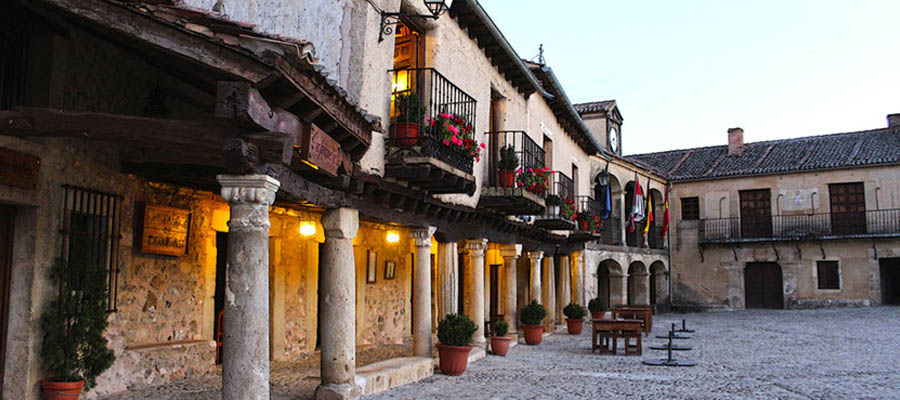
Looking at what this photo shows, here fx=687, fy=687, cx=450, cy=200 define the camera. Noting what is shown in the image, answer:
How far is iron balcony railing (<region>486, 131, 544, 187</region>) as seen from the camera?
11.9 meters

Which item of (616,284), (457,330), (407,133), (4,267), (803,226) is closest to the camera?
(4,267)

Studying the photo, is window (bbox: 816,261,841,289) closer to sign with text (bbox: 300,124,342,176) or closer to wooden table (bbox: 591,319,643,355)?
wooden table (bbox: 591,319,643,355)

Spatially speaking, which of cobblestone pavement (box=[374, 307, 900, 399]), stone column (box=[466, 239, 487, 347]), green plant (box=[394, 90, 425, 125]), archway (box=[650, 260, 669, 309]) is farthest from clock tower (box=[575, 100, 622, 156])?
green plant (box=[394, 90, 425, 125])

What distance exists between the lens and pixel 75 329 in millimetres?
6035

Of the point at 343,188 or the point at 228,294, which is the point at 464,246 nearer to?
the point at 343,188

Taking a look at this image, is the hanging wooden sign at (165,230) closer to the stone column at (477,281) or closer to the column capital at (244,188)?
the column capital at (244,188)

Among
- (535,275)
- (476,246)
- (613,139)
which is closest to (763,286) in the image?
(613,139)

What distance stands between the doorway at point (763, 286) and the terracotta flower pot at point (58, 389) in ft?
93.9

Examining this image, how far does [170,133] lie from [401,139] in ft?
13.0

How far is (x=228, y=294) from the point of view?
201 inches

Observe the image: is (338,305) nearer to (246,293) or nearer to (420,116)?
(246,293)

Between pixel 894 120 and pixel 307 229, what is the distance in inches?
1140

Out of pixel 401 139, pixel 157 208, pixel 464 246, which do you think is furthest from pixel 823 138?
Answer: pixel 157 208

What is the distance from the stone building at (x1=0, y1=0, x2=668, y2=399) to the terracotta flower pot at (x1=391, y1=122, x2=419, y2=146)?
21mm
